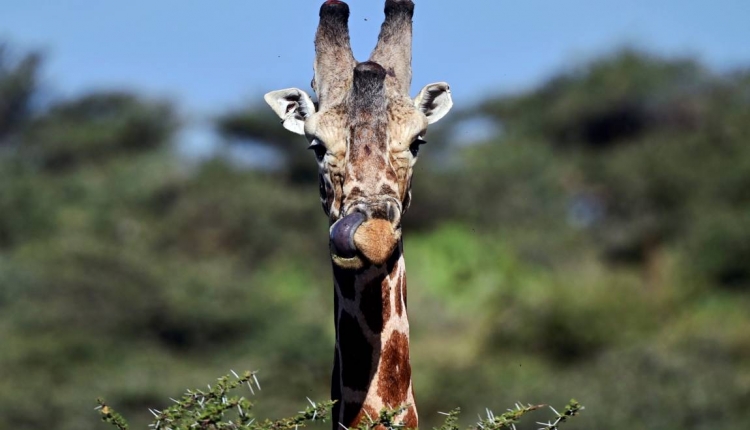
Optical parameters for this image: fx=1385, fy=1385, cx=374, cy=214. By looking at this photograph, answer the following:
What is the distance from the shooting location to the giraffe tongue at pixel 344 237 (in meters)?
4.70

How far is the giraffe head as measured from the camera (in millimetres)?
4797

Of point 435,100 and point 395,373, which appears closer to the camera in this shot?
point 395,373

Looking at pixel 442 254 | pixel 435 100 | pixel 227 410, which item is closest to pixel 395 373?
pixel 227 410

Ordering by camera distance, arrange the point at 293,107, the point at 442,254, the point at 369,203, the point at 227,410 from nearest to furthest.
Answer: the point at 227,410, the point at 369,203, the point at 293,107, the point at 442,254

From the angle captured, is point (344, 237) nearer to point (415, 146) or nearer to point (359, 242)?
point (359, 242)

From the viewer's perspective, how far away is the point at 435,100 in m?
5.92

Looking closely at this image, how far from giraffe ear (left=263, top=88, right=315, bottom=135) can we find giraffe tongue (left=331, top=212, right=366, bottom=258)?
1.14m

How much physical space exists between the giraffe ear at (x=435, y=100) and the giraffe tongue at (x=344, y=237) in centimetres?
122

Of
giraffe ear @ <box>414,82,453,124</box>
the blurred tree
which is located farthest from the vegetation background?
giraffe ear @ <box>414,82,453,124</box>

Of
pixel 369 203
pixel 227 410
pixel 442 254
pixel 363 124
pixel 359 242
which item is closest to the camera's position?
pixel 227 410

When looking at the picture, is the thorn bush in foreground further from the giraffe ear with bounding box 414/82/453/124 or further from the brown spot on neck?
the giraffe ear with bounding box 414/82/453/124

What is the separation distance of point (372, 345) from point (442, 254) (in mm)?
29988

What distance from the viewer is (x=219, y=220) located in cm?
3538

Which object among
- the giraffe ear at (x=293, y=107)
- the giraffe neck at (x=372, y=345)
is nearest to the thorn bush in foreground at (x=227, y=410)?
the giraffe neck at (x=372, y=345)
